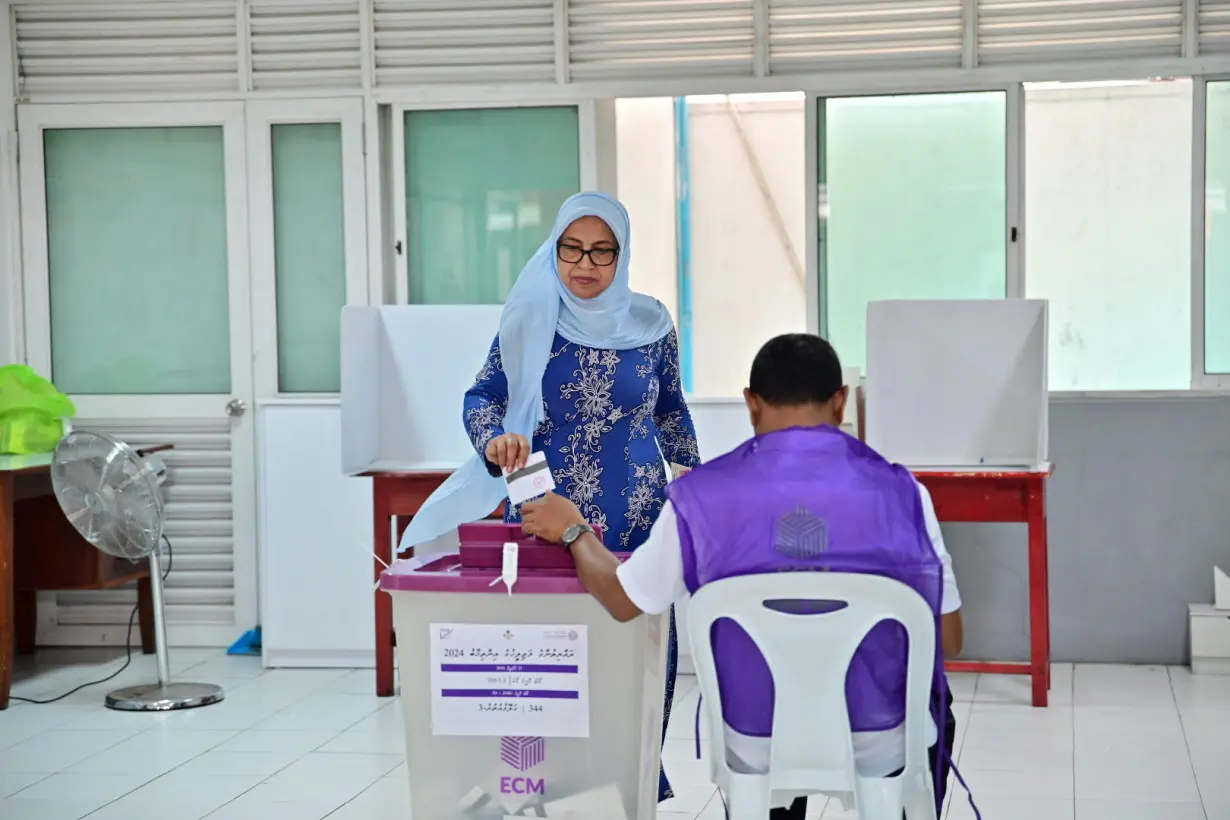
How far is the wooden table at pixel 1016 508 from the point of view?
427cm

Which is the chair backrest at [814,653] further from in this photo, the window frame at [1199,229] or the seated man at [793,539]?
the window frame at [1199,229]

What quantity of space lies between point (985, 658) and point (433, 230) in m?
2.50

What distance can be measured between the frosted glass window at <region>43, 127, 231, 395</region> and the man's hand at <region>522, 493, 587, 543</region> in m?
3.51

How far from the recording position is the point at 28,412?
4.89 meters

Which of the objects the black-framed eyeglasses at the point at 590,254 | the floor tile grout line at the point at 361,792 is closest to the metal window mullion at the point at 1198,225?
the black-framed eyeglasses at the point at 590,254

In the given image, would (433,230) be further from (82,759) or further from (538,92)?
(82,759)

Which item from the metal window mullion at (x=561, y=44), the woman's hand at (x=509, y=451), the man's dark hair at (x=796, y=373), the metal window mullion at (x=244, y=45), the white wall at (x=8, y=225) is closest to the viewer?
the man's dark hair at (x=796, y=373)

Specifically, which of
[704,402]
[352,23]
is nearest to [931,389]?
[704,402]

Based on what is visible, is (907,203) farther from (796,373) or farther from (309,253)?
(796,373)

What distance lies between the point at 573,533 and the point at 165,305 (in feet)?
12.2

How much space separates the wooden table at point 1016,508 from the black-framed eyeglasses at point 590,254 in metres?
1.86

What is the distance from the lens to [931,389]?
4496mm

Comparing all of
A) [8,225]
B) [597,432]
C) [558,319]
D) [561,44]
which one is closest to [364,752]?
[597,432]

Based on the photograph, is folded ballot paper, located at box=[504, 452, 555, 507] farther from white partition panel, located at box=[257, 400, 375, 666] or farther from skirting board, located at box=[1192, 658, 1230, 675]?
skirting board, located at box=[1192, 658, 1230, 675]
